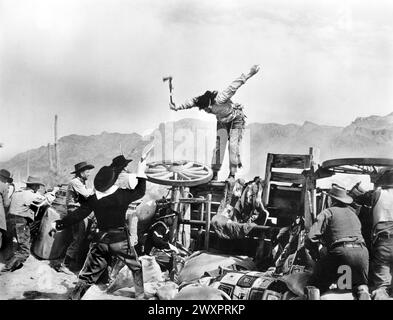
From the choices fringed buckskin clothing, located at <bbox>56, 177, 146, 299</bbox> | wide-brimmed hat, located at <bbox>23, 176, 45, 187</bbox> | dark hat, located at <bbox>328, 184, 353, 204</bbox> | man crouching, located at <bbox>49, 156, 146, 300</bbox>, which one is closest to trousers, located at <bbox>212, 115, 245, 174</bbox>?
man crouching, located at <bbox>49, 156, 146, 300</bbox>

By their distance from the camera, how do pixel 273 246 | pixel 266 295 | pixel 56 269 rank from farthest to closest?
1. pixel 56 269
2. pixel 273 246
3. pixel 266 295

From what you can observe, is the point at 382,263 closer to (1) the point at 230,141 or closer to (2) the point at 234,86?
(1) the point at 230,141

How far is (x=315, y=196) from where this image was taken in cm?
677

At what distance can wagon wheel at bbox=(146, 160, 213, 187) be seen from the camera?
24.4 ft

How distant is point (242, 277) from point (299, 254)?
789mm

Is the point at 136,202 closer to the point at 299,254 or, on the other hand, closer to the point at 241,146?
the point at 241,146

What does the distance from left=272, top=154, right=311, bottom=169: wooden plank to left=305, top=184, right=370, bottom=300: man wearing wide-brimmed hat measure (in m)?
0.69

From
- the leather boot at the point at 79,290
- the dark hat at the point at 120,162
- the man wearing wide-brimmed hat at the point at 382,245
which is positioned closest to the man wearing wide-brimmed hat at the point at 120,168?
the dark hat at the point at 120,162

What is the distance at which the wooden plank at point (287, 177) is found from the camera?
6.91 m

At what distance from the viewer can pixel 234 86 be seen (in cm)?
742

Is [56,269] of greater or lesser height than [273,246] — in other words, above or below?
below

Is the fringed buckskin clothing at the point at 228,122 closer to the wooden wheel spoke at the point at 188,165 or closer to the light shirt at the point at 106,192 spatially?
the wooden wheel spoke at the point at 188,165

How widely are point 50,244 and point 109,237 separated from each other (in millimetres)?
1266
